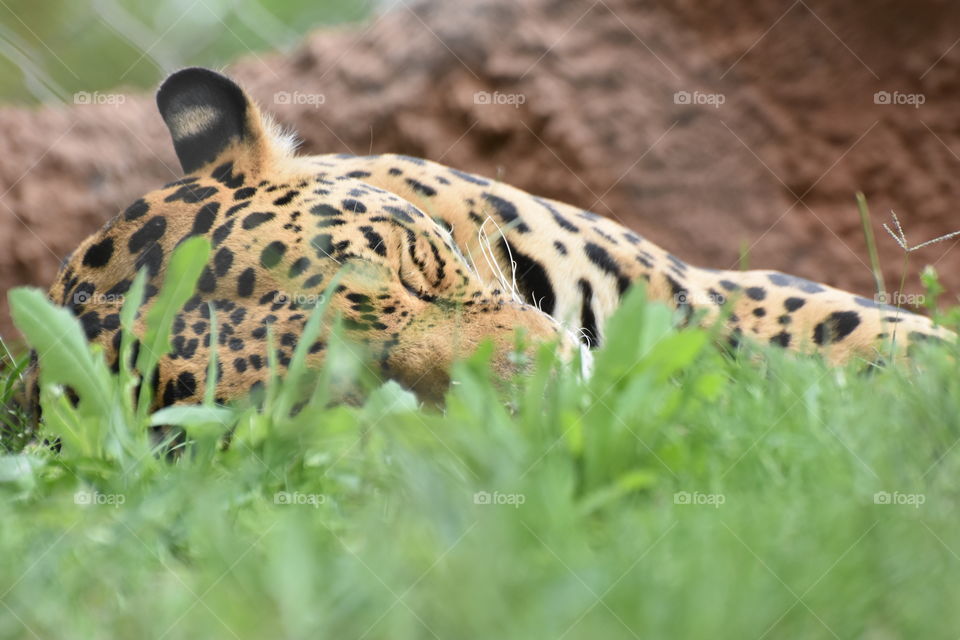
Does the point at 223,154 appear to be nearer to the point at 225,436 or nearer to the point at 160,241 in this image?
the point at 160,241

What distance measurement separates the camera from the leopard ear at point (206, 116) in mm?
2365

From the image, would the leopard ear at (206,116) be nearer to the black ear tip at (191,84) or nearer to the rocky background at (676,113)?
the black ear tip at (191,84)

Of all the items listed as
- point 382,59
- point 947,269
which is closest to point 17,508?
point 382,59

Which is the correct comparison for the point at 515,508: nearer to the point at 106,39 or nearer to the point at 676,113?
the point at 106,39

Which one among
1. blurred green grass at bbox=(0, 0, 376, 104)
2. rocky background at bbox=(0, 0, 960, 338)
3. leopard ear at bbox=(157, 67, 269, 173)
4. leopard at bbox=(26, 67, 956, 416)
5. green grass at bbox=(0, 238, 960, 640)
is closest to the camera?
green grass at bbox=(0, 238, 960, 640)

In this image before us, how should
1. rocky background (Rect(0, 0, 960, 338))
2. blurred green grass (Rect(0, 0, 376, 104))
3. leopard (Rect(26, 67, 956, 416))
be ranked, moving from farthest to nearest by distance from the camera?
rocky background (Rect(0, 0, 960, 338)), blurred green grass (Rect(0, 0, 376, 104)), leopard (Rect(26, 67, 956, 416))

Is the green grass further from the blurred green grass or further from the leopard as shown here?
the blurred green grass

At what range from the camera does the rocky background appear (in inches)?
174

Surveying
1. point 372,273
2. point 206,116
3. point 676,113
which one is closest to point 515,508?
point 372,273

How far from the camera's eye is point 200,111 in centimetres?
239

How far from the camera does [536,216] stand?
270cm

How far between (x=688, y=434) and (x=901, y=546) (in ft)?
1.45

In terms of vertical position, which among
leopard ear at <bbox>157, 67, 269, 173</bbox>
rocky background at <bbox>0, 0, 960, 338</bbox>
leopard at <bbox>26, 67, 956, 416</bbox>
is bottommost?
leopard at <bbox>26, 67, 956, 416</bbox>

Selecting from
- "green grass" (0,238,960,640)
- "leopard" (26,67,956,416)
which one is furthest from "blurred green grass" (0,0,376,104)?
"green grass" (0,238,960,640)
